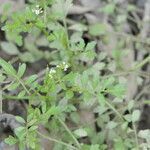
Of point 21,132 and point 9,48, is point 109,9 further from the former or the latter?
point 21,132

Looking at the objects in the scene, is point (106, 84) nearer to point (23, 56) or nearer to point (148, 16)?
point (23, 56)

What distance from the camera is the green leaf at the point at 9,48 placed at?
2090 millimetres

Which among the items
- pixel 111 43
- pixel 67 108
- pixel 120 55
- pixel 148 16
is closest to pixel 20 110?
pixel 67 108

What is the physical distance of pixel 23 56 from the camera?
81.0 inches

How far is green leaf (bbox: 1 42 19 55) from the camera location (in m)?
2.09

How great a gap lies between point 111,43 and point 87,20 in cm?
19

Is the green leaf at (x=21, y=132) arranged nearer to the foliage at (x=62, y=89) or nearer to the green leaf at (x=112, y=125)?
the foliage at (x=62, y=89)

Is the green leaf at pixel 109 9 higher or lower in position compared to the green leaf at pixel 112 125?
higher

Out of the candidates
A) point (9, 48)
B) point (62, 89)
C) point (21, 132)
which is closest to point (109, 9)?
point (9, 48)

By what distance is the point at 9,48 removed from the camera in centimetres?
209

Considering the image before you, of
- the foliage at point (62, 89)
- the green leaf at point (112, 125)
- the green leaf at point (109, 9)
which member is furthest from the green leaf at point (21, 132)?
the green leaf at point (109, 9)

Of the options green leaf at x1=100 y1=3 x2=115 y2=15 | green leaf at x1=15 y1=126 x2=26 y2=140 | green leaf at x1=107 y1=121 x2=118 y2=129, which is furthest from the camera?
green leaf at x1=100 y1=3 x2=115 y2=15

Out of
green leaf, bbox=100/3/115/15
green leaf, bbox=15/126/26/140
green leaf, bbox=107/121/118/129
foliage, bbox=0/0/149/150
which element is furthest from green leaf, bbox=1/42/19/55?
green leaf, bbox=15/126/26/140

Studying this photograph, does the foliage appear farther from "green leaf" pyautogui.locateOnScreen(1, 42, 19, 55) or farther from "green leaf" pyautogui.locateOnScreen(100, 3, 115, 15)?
"green leaf" pyautogui.locateOnScreen(100, 3, 115, 15)
